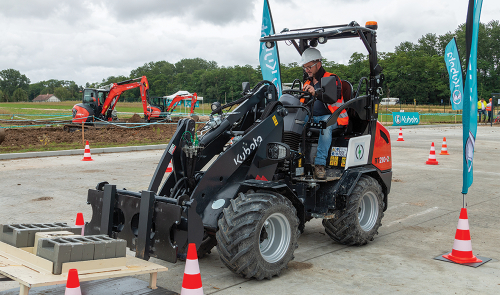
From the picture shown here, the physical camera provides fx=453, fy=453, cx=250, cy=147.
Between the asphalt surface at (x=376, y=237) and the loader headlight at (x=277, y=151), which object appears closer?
the asphalt surface at (x=376, y=237)

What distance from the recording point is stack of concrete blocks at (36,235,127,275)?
337cm

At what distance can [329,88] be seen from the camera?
5094mm

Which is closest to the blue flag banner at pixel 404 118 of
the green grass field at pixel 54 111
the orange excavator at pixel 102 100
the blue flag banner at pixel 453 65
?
the blue flag banner at pixel 453 65

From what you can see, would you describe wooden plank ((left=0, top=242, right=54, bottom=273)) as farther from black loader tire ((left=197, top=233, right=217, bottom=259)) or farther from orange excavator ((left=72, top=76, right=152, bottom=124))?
orange excavator ((left=72, top=76, right=152, bottom=124))

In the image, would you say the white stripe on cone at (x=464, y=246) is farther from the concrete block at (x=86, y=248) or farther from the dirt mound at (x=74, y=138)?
the dirt mound at (x=74, y=138)

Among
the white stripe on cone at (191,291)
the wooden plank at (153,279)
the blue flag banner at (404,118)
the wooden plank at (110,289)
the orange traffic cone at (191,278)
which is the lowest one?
the wooden plank at (110,289)

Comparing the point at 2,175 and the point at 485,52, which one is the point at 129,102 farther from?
the point at 485,52

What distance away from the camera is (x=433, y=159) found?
1377 centimetres

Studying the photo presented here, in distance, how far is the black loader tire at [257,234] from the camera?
414 centimetres

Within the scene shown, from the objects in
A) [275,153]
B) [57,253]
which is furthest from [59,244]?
[275,153]

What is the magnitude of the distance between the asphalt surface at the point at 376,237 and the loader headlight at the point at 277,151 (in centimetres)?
120

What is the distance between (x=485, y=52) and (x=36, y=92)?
464ft

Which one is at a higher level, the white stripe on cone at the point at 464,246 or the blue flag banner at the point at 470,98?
the blue flag banner at the point at 470,98

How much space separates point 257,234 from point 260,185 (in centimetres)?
52
